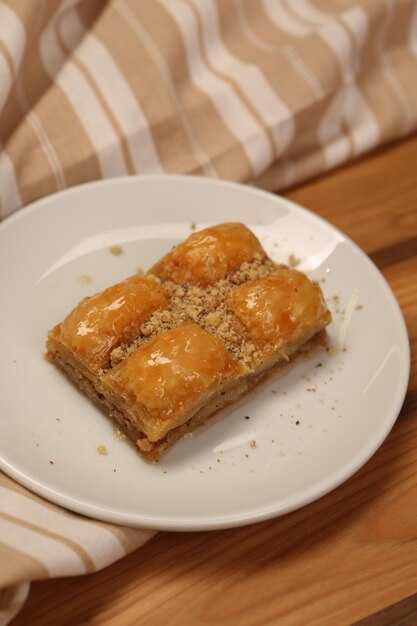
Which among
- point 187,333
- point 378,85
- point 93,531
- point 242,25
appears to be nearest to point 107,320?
point 187,333

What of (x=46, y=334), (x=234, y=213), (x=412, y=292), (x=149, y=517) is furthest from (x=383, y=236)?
(x=149, y=517)

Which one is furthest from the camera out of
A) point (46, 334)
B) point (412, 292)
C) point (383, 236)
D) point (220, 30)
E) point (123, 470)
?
point (220, 30)

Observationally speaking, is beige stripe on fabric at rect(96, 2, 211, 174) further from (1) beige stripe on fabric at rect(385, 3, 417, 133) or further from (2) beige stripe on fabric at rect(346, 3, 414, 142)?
(1) beige stripe on fabric at rect(385, 3, 417, 133)

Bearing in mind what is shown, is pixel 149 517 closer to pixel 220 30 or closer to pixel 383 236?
pixel 383 236

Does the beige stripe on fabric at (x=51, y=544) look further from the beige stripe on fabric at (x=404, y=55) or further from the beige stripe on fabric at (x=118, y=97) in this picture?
the beige stripe on fabric at (x=404, y=55)

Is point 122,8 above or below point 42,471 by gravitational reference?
above

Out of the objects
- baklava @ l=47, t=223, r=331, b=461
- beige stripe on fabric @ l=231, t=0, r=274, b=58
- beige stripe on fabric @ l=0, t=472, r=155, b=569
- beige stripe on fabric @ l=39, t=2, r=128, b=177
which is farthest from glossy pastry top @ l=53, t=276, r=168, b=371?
beige stripe on fabric @ l=231, t=0, r=274, b=58

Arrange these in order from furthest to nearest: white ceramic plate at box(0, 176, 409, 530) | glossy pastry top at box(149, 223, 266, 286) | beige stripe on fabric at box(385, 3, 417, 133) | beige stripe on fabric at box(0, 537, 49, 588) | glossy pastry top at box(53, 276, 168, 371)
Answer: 1. beige stripe on fabric at box(385, 3, 417, 133)
2. glossy pastry top at box(149, 223, 266, 286)
3. glossy pastry top at box(53, 276, 168, 371)
4. white ceramic plate at box(0, 176, 409, 530)
5. beige stripe on fabric at box(0, 537, 49, 588)
